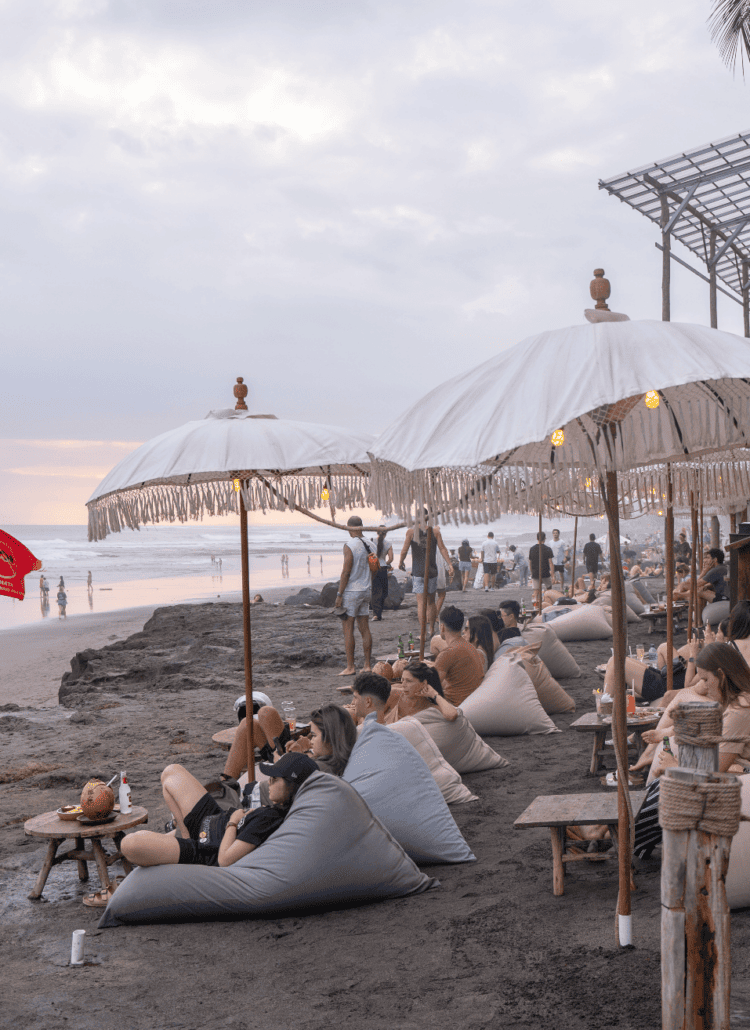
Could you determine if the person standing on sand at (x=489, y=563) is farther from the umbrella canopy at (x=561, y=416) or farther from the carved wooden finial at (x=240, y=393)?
the umbrella canopy at (x=561, y=416)

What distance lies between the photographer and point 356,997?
300 cm

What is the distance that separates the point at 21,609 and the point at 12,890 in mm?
23963

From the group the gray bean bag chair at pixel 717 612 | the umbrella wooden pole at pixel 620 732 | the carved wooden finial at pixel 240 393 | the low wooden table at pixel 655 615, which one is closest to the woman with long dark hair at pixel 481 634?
the gray bean bag chair at pixel 717 612

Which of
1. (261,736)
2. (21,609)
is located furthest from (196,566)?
(261,736)

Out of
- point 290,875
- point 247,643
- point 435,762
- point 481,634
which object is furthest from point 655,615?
point 290,875

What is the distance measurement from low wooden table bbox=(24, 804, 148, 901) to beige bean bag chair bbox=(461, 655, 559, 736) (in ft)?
10.3

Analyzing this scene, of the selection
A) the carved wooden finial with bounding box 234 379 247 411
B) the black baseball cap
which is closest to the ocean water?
the carved wooden finial with bounding box 234 379 247 411

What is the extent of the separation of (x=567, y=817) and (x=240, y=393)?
112 inches

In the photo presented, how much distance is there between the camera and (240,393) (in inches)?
197

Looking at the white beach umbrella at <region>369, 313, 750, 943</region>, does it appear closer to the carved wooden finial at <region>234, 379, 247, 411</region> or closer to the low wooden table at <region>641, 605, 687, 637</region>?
the carved wooden finial at <region>234, 379, 247, 411</region>

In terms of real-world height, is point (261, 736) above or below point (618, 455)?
below

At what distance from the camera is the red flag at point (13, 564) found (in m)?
6.26

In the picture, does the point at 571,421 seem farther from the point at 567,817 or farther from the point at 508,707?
the point at 508,707

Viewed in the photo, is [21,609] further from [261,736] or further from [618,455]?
[618,455]
